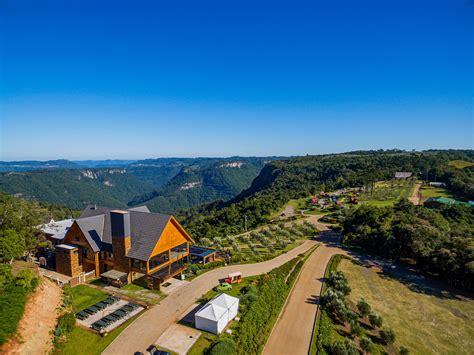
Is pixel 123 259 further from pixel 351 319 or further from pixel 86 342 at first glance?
pixel 351 319

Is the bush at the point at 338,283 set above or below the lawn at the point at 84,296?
below

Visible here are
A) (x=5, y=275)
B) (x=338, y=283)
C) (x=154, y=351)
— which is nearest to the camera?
(x=154, y=351)

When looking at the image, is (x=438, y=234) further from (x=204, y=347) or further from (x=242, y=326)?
(x=204, y=347)

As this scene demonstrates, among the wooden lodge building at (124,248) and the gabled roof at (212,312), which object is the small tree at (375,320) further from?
the wooden lodge building at (124,248)

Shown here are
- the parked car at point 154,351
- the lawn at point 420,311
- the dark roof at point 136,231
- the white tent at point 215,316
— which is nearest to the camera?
the parked car at point 154,351

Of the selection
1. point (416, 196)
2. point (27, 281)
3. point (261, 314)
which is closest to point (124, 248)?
point (27, 281)

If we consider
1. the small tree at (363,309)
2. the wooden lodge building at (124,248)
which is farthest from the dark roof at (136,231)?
the small tree at (363,309)

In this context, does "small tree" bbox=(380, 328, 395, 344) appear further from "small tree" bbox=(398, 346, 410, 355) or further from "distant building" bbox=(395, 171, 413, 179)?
"distant building" bbox=(395, 171, 413, 179)
